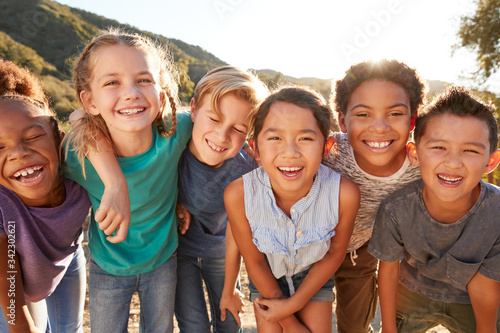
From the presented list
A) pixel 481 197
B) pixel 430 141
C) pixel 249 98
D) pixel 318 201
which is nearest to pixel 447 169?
pixel 430 141

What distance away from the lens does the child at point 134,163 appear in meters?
1.84

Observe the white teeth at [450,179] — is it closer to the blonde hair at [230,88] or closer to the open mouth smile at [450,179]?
the open mouth smile at [450,179]

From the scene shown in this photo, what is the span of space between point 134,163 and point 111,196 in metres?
0.36

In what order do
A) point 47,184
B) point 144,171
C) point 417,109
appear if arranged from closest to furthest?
point 47,184 < point 144,171 < point 417,109

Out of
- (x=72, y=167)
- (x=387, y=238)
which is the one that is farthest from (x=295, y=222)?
(x=72, y=167)

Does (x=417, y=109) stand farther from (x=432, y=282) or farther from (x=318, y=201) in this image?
(x=432, y=282)

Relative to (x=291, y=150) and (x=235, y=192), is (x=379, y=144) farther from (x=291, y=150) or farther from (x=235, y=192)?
(x=235, y=192)

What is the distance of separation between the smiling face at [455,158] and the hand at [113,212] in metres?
1.50

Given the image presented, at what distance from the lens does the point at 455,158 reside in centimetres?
165

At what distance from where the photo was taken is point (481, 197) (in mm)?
1735

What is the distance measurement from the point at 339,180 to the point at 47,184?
1.52 meters

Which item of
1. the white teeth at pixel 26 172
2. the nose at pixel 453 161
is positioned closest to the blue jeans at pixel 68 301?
the white teeth at pixel 26 172

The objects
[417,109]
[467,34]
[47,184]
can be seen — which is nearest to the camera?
[47,184]
